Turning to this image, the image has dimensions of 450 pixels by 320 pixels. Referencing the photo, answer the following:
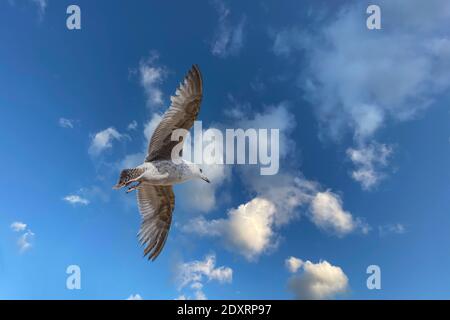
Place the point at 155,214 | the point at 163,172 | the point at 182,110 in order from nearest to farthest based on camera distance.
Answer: the point at 182,110
the point at 163,172
the point at 155,214

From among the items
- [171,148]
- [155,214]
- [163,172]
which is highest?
[171,148]

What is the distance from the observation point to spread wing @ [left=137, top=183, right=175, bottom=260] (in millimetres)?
13344

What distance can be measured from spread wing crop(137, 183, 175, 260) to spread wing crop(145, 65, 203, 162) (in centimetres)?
196

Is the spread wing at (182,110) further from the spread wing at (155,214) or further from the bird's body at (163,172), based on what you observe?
the spread wing at (155,214)

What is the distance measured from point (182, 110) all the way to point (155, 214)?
12.6 feet

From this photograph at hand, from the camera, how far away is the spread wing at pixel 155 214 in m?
13.3

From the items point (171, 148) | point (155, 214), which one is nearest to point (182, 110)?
point (171, 148)

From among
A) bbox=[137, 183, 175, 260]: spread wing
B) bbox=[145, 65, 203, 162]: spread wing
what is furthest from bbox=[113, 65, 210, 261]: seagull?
bbox=[137, 183, 175, 260]: spread wing

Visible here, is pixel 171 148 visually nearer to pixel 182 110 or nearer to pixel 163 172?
pixel 163 172

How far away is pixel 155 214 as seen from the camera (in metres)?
13.7

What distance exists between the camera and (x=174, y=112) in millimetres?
11945

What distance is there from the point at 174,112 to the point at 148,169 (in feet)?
5.99
